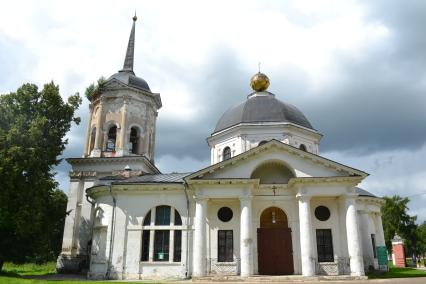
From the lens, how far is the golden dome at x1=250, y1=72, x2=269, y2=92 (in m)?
30.7

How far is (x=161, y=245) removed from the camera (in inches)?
838

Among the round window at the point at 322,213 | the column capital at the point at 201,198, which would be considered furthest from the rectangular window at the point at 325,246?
the column capital at the point at 201,198

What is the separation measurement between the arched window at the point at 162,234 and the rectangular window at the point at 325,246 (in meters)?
7.87

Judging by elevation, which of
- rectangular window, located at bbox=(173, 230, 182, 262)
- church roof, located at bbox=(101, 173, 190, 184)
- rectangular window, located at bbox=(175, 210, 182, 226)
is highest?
church roof, located at bbox=(101, 173, 190, 184)

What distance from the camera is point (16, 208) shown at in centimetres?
1958

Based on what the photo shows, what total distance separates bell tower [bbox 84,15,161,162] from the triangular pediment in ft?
30.6

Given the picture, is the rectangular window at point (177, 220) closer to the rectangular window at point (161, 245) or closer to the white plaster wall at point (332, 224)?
the rectangular window at point (161, 245)

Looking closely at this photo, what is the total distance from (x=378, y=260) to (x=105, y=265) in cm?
1813

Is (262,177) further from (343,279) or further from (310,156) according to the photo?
(343,279)

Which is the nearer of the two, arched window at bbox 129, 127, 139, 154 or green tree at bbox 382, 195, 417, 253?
arched window at bbox 129, 127, 139, 154

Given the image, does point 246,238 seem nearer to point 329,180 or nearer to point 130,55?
point 329,180

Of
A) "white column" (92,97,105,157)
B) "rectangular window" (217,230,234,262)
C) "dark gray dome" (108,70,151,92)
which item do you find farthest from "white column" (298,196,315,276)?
"dark gray dome" (108,70,151,92)

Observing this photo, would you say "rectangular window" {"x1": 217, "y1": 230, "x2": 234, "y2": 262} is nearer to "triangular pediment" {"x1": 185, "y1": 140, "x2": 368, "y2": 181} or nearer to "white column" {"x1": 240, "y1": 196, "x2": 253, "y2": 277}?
"white column" {"x1": 240, "y1": 196, "x2": 253, "y2": 277}

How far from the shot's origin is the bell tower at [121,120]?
28.4m
